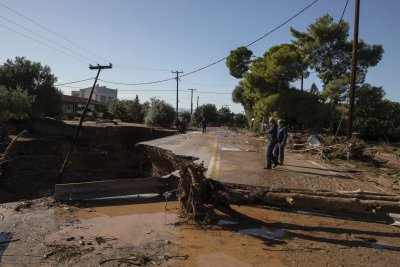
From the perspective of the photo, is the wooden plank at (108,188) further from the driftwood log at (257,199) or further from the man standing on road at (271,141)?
the man standing on road at (271,141)

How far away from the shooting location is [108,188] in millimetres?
10094

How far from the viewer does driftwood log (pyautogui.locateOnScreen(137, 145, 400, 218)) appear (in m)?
7.84

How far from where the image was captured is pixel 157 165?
70.2ft

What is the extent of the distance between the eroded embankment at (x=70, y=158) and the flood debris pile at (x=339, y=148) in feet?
43.1

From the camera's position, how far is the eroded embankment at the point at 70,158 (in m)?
24.9

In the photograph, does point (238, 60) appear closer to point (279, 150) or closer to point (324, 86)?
point (324, 86)

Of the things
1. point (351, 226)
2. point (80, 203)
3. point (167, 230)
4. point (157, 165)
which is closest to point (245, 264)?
point (167, 230)

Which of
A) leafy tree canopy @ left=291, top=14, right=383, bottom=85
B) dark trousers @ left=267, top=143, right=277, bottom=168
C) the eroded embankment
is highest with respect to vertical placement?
leafy tree canopy @ left=291, top=14, right=383, bottom=85

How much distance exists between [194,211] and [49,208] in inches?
136

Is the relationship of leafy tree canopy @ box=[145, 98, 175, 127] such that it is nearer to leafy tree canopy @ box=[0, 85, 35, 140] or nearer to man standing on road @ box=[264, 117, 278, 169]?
leafy tree canopy @ box=[0, 85, 35, 140]

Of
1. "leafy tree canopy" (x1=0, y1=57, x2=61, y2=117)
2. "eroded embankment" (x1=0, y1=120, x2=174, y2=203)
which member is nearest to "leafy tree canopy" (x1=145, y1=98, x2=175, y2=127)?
"eroded embankment" (x1=0, y1=120, x2=174, y2=203)

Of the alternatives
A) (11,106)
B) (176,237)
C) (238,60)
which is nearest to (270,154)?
(176,237)

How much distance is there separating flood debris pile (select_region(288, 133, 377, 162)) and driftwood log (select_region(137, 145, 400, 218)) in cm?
Result: 1044

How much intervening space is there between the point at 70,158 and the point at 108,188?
23.3 meters
